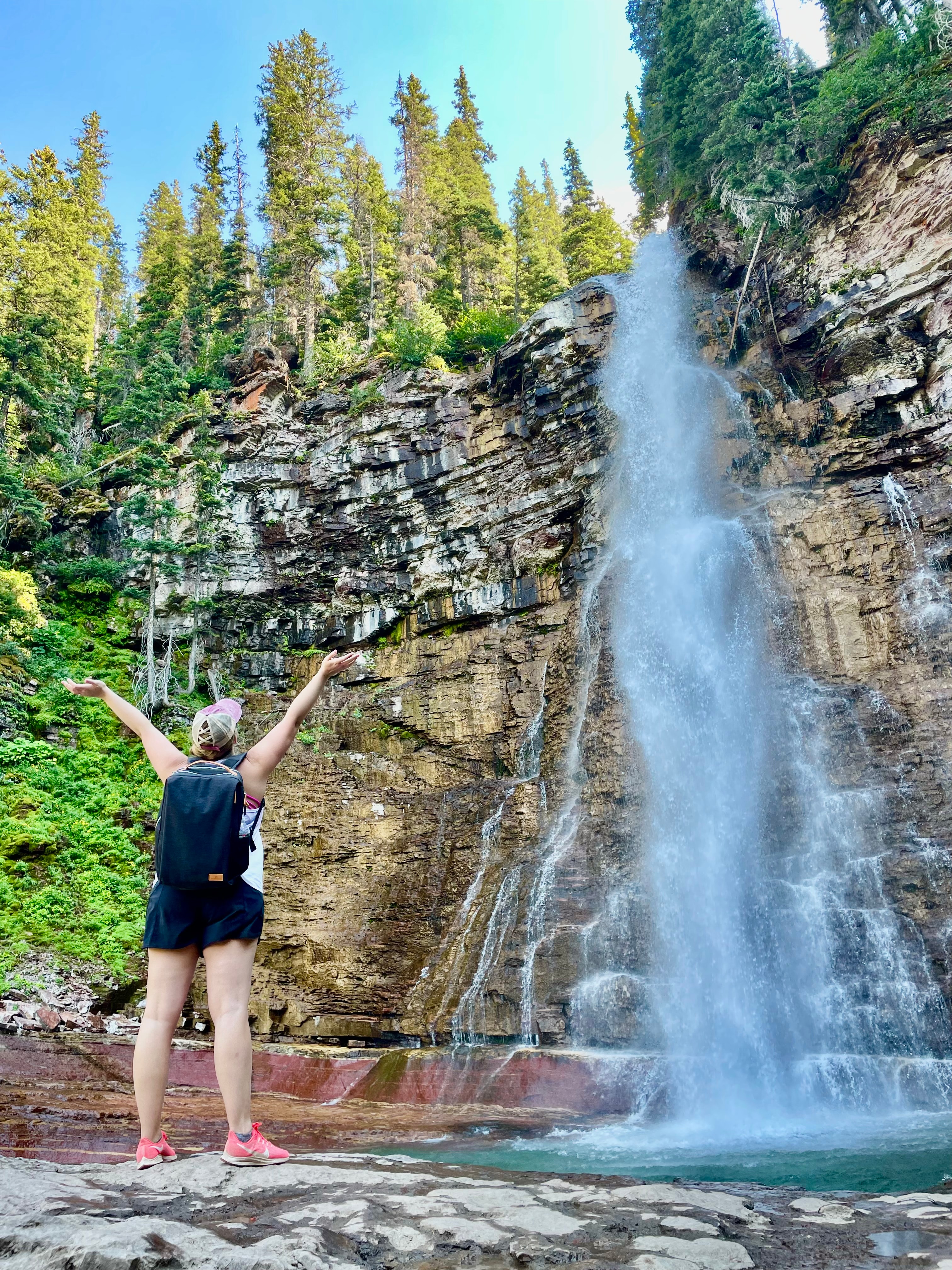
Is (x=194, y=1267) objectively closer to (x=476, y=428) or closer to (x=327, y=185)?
(x=476, y=428)

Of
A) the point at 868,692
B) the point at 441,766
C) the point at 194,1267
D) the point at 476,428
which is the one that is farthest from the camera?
the point at 476,428

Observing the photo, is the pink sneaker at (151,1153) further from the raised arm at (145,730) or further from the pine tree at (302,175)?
the pine tree at (302,175)

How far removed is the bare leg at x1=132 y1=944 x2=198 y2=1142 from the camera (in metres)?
2.58

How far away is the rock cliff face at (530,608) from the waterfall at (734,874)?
36 cm

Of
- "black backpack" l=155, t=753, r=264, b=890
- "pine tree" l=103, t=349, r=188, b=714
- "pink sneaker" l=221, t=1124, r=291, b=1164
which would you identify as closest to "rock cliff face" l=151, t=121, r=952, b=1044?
"pine tree" l=103, t=349, r=188, b=714

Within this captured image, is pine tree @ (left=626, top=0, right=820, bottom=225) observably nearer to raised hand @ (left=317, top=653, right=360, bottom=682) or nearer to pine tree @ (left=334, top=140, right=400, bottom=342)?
pine tree @ (left=334, top=140, right=400, bottom=342)

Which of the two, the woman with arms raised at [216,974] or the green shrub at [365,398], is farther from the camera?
the green shrub at [365,398]

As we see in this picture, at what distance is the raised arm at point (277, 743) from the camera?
2.86 metres

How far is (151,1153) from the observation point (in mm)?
2586

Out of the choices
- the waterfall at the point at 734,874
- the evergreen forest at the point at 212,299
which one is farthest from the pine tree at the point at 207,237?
the waterfall at the point at 734,874

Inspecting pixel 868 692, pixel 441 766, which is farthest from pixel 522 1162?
pixel 441 766

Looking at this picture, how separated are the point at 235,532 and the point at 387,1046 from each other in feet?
52.7

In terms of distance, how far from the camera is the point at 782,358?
19578 mm

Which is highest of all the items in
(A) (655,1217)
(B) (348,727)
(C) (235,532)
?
(C) (235,532)
